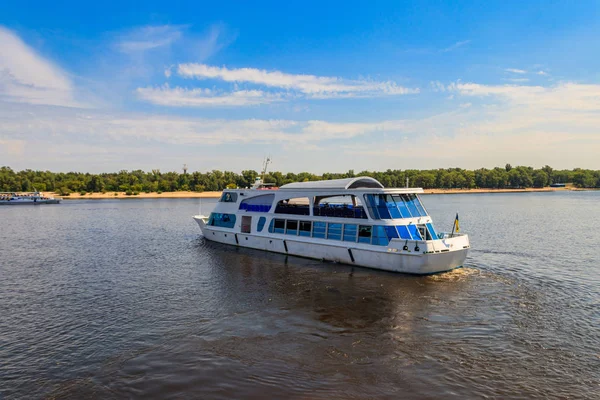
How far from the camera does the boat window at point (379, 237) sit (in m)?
29.1

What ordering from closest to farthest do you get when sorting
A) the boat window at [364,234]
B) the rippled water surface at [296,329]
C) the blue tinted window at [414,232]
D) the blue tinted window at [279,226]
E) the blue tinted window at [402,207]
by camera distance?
the rippled water surface at [296,329] → the blue tinted window at [414,232] → the boat window at [364,234] → the blue tinted window at [402,207] → the blue tinted window at [279,226]

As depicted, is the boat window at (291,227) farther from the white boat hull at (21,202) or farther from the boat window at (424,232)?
the white boat hull at (21,202)

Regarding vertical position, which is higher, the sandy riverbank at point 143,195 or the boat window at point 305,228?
the sandy riverbank at point 143,195

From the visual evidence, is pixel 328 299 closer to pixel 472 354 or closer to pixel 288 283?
pixel 288 283

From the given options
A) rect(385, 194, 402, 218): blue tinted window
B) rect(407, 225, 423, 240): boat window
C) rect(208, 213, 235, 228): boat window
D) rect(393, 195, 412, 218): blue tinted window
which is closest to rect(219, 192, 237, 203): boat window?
rect(208, 213, 235, 228): boat window

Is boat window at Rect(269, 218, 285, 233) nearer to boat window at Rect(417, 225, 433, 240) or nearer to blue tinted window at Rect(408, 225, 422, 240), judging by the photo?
blue tinted window at Rect(408, 225, 422, 240)

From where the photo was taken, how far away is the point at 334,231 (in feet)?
107

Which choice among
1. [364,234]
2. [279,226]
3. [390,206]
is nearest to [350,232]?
[364,234]

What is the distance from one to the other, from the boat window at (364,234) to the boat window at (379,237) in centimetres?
50

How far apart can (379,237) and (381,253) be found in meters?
1.30

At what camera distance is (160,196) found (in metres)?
172

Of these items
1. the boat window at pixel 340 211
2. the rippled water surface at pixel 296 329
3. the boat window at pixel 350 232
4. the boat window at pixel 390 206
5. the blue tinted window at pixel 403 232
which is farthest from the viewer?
the boat window at pixel 340 211

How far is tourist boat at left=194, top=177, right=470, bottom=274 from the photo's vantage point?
1102 inches

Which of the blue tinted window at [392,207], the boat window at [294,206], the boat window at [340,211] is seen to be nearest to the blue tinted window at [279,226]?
the boat window at [294,206]
